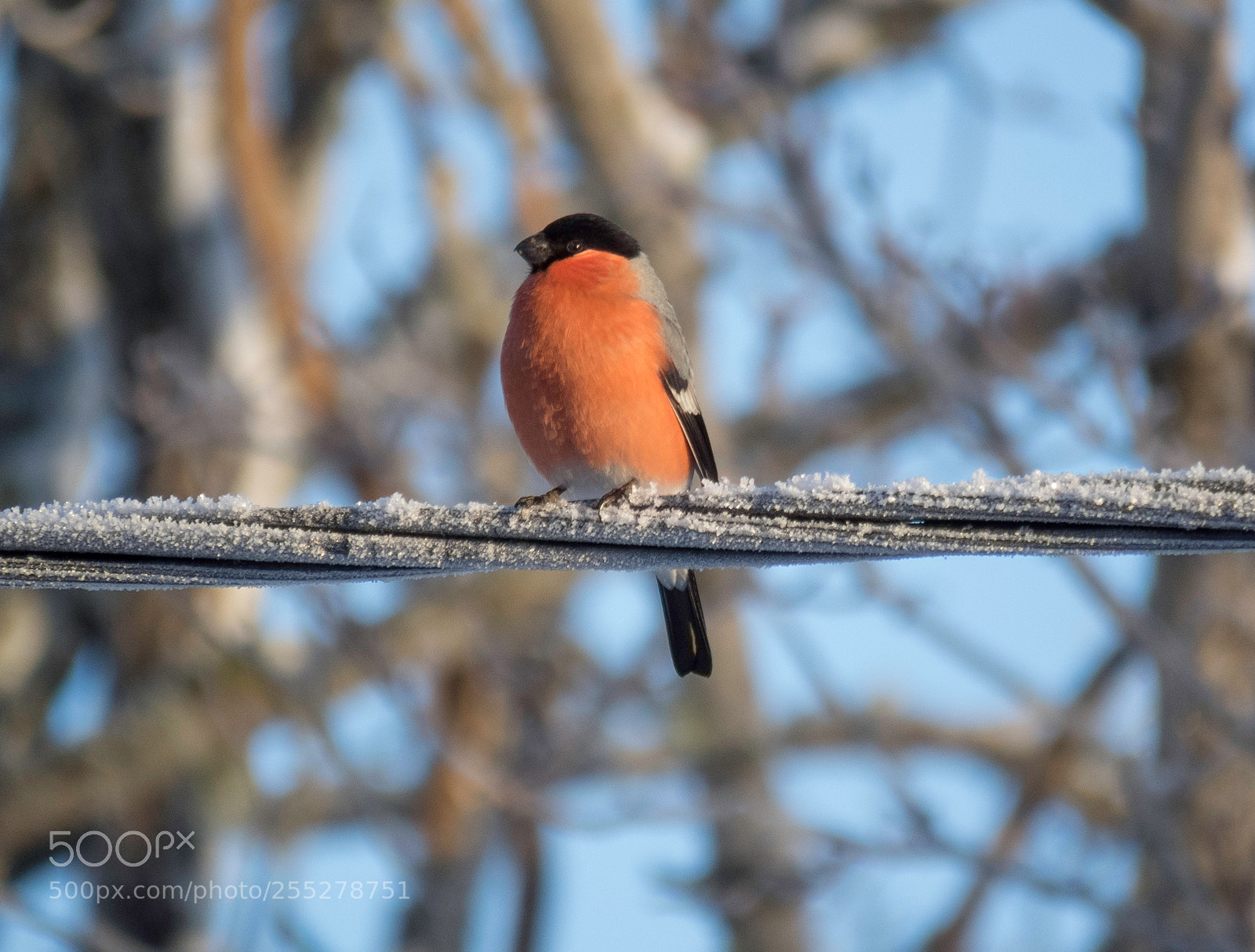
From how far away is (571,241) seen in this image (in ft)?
13.5

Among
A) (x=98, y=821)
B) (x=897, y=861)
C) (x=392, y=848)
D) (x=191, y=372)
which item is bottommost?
(x=897, y=861)

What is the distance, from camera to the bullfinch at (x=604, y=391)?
354 centimetres

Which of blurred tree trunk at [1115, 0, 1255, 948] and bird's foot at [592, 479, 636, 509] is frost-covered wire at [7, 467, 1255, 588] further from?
blurred tree trunk at [1115, 0, 1255, 948]

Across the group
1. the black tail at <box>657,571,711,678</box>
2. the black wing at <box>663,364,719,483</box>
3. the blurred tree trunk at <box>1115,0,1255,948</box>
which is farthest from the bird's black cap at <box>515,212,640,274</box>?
the blurred tree trunk at <box>1115,0,1255,948</box>

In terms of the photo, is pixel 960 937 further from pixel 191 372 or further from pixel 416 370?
pixel 191 372

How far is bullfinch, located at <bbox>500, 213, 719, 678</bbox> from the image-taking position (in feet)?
11.6

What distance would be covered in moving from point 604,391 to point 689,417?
0.43 metres

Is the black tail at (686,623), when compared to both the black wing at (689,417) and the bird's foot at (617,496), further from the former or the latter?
the bird's foot at (617,496)

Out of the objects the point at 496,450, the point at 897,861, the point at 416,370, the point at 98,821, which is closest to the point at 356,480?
the point at 416,370

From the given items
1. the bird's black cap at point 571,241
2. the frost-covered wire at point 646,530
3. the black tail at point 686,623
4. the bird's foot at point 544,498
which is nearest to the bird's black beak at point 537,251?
the bird's black cap at point 571,241

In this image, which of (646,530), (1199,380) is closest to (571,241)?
(646,530)

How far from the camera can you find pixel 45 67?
9.00 m

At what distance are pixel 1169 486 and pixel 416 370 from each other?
6.26m

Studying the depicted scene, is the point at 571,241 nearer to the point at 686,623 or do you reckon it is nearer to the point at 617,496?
the point at 617,496
